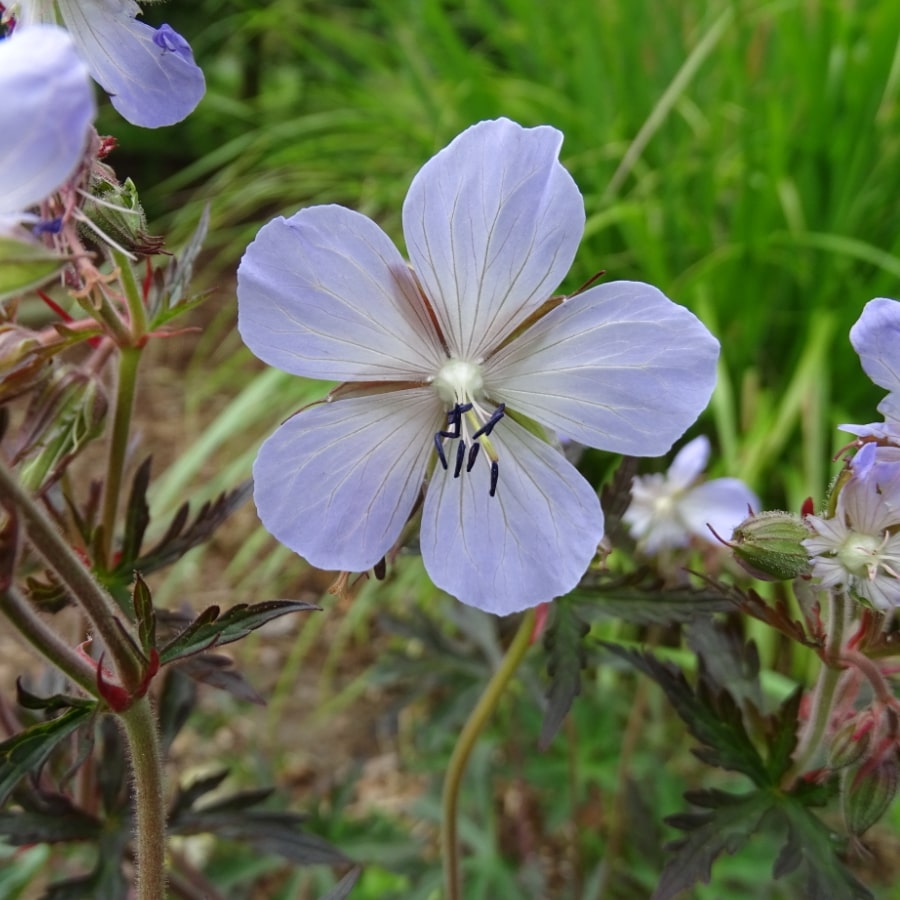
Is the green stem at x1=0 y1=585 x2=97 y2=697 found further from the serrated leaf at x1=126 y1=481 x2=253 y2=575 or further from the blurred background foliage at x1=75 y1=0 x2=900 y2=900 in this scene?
the blurred background foliage at x1=75 y1=0 x2=900 y2=900

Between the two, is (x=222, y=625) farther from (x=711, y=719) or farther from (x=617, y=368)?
(x=711, y=719)

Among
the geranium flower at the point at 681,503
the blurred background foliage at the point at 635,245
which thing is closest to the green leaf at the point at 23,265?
the geranium flower at the point at 681,503

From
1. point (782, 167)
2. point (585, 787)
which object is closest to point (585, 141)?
point (782, 167)

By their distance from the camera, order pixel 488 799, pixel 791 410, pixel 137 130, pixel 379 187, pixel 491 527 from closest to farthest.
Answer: pixel 491 527 < pixel 488 799 < pixel 791 410 < pixel 379 187 < pixel 137 130

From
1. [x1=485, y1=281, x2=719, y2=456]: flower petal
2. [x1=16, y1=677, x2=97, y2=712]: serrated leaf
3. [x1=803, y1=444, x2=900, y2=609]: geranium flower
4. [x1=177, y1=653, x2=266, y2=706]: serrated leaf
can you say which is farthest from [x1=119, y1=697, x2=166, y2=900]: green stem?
[x1=803, y1=444, x2=900, y2=609]: geranium flower

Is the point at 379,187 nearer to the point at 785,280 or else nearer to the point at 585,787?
the point at 785,280

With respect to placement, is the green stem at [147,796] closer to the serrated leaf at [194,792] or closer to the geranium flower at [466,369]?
the geranium flower at [466,369]
